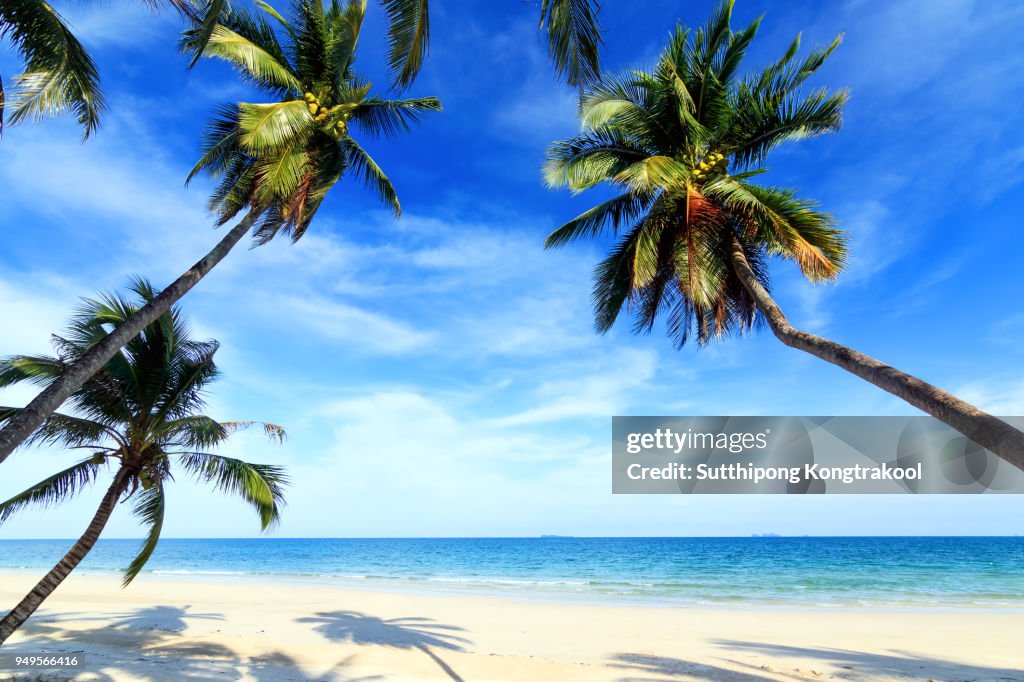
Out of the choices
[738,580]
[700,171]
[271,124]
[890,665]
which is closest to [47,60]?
[271,124]

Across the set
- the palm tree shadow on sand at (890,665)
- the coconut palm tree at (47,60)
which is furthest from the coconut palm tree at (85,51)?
the palm tree shadow on sand at (890,665)

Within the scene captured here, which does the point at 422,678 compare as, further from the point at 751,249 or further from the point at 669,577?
the point at 669,577

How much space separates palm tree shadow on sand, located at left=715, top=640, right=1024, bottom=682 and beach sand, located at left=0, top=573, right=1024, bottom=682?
0.04 metres

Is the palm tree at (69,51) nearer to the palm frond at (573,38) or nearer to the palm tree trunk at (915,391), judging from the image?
the palm frond at (573,38)

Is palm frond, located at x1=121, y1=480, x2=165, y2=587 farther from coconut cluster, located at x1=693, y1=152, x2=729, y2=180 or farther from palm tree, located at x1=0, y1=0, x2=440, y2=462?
coconut cluster, located at x1=693, y1=152, x2=729, y2=180

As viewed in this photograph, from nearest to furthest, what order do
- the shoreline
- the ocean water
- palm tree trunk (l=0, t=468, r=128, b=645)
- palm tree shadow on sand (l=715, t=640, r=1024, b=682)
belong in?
1. palm tree trunk (l=0, t=468, r=128, b=645)
2. palm tree shadow on sand (l=715, t=640, r=1024, b=682)
3. the shoreline
4. the ocean water

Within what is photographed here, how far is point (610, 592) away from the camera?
2105 cm

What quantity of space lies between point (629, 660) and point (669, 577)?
72.0 ft

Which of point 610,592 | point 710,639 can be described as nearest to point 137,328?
point 710,639

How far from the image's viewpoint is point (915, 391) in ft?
15.6

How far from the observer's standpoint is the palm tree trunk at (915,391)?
380 centimetres

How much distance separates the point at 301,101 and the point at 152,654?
916 centimetres

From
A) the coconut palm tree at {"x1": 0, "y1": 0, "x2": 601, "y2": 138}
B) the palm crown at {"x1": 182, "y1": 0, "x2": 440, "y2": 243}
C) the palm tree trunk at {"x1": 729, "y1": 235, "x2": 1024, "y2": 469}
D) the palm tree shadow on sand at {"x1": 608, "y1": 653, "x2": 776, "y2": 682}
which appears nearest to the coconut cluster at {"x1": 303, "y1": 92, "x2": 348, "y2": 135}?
the palm crown at {"x1": 182, "y1": 0, "x2": 440, "y2": 243}

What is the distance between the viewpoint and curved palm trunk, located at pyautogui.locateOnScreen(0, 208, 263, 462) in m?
4.41
